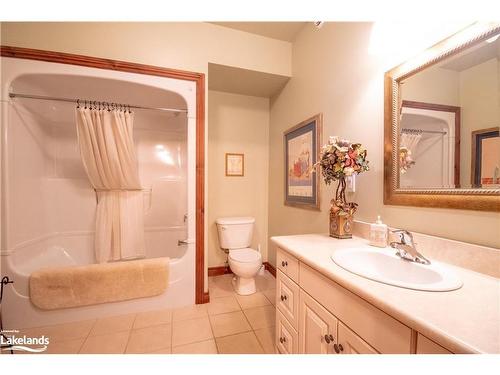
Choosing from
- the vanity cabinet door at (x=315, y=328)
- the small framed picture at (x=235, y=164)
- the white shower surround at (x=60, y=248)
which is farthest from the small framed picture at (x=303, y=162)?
the white shower surround at (x=60, y=248)

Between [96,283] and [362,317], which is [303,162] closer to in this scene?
[362,317]

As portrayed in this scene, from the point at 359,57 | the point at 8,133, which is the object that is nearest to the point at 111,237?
the point at 8,133

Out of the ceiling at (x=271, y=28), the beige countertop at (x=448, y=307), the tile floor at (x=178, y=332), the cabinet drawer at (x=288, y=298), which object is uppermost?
the ceiling at (x=271, y=28)

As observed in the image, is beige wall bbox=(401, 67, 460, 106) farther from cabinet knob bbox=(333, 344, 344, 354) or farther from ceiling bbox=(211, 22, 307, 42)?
ceiling bbox=(211, 22, 307, 42)

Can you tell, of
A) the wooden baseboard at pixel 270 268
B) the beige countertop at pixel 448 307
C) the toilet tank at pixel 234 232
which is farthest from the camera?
the wooden baseboard at pixel 270 268

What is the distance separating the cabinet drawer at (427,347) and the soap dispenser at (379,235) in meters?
0.60

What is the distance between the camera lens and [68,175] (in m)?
2.13

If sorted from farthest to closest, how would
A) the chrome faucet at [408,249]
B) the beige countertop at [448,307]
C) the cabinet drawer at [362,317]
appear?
the chrome faucet at [408,249]
the cabinet drawer at [362,317]
the beige countertop at [448,307]

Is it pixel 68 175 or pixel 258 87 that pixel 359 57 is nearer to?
pixel 258 87

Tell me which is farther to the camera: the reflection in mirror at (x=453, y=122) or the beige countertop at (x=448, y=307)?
the reflection in mirror at (x=453, y=122)

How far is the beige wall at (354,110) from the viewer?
800 mm

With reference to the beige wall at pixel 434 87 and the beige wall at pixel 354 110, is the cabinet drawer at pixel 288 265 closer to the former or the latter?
the beige wall at pixel 354 110

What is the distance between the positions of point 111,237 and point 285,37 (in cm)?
278

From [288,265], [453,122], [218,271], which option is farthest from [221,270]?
[453,122]
